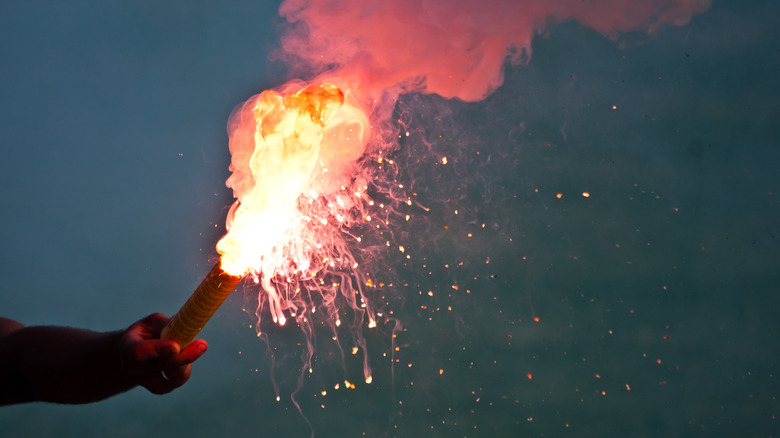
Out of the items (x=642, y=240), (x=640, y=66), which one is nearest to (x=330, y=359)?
(x=642, y=240)

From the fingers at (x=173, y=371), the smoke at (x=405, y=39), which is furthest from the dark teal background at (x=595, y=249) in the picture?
the fingers at (x=173, y=371)

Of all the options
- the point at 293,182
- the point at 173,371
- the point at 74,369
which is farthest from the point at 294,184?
the point at 74,369

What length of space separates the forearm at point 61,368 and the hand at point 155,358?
0.08m

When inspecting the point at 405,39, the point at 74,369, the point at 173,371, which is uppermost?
the point at 405,39

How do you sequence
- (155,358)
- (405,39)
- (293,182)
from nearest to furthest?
(155,358)
(293,182)
(405,39)

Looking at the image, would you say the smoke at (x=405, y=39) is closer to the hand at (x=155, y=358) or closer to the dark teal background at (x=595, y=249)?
the dark teal background at (x=595, y=249)

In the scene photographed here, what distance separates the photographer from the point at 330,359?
351 centimetres

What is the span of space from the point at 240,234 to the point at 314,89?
2.45 feet

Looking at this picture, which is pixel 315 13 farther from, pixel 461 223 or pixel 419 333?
pixel 419 333

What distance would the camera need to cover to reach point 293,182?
235cm

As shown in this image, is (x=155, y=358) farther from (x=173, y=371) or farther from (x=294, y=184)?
(x=294, y=184)

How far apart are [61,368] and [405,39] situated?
84.5 inches

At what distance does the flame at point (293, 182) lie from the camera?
7.41 ft

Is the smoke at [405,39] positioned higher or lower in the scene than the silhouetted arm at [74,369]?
higher
